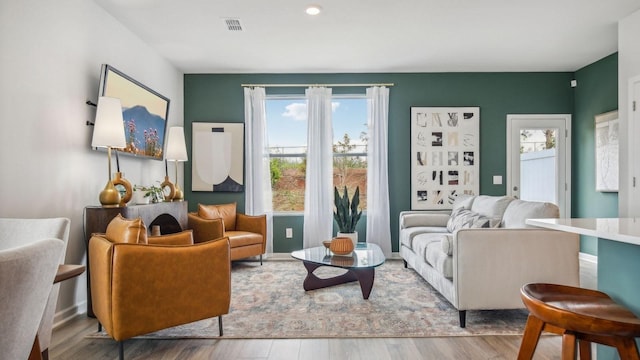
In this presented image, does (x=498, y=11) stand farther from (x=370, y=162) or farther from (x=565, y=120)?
(x=565, y=120)

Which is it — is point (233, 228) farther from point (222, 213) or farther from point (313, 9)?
point (313, 9)

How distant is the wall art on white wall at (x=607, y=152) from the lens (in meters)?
4.13

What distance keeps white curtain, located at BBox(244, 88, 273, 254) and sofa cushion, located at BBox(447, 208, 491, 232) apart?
7.83ft

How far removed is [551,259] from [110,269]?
281 centimetres

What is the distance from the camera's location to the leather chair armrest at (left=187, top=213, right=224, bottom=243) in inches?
159

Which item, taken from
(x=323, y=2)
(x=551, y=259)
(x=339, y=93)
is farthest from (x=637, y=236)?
(x=339, y=93)

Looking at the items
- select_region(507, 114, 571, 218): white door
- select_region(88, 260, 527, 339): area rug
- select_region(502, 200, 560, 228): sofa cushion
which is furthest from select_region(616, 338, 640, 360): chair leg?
select_region(507, 114, 571, 218): white door

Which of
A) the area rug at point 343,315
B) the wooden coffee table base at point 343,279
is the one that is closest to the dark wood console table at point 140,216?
the area rug at point 343,315

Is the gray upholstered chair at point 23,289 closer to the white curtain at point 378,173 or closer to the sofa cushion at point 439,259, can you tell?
the sofa cushion at point 439,259

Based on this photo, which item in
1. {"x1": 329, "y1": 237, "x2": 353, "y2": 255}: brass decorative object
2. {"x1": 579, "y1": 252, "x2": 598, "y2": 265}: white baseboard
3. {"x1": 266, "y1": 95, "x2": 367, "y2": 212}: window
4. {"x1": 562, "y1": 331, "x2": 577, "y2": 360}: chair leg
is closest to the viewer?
{"x1": 562, "y1": 331, "x2": 577, "y2": 360}: chair leg

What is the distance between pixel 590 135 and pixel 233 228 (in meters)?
4.75

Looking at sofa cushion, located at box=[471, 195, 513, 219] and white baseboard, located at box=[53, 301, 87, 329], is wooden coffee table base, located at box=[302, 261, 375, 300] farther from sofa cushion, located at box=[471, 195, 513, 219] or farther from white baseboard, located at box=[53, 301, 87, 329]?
white baseboard, located at box=[53, 301, 87, 329]

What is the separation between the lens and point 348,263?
3.01 m

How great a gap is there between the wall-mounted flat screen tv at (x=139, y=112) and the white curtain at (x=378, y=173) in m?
2.60
